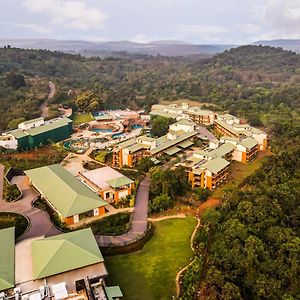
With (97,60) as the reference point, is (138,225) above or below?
below

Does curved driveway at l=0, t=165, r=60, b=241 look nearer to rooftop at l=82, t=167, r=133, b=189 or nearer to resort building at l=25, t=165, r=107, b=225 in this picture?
resort building at l=25, t=165, r=107, b=225

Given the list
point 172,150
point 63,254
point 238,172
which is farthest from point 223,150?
point 63,254

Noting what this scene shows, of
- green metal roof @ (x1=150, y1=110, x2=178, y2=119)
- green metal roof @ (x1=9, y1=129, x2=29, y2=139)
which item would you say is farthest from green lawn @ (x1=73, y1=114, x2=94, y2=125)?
green metal roof @ (x1=9, y1=129, x2=29, y2=139)

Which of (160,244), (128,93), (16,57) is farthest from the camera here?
(16,57)

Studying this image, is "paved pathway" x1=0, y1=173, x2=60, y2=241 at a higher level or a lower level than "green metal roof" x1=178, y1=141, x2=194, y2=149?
lower

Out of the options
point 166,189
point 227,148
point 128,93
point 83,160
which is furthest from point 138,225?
point 128,93

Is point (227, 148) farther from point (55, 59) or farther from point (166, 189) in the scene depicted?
point (55, 59)

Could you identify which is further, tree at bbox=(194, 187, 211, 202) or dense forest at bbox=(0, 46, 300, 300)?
→ tree at bbox=(194, 187, 211, 202)
